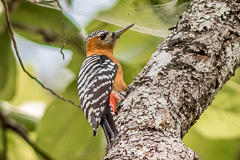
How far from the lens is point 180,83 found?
98.5 inches

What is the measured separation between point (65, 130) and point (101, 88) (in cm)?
68

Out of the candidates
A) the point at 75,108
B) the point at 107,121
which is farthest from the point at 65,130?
the point at 107,121

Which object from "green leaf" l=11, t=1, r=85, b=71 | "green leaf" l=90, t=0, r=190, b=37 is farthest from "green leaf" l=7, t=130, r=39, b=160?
"green leaf" l=90, t=0, r=190, b=37

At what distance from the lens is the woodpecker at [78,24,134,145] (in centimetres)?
322

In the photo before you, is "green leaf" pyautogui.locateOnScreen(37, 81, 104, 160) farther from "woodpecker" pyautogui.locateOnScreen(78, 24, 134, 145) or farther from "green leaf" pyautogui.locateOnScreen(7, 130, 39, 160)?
"green leaf" pyautogui.locateOnScreen(7, 130, 39, 160)

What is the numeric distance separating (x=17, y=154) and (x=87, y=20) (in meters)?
1.48

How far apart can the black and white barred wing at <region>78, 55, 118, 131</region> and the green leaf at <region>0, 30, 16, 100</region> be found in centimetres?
72

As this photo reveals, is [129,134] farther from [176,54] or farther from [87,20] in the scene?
[87,20]

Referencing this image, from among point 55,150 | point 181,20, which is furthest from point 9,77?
point 181,20

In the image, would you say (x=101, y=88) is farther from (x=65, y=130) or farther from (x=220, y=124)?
(x=220, y=124)

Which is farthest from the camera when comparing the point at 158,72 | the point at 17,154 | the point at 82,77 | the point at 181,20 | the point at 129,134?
the point at 17,154

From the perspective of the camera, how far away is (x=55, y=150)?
13.1 feet

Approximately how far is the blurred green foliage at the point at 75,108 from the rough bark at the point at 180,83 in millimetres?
827

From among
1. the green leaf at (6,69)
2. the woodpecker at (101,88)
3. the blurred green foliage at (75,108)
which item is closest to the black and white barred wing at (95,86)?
the woodpecker at (101,88)
